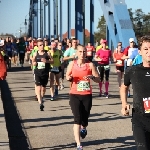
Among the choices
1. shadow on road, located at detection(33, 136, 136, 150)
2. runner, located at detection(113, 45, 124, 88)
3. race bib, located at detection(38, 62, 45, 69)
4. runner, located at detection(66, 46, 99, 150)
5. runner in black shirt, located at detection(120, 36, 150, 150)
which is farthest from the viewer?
runner, located at detection(113, 45, 124, 88)

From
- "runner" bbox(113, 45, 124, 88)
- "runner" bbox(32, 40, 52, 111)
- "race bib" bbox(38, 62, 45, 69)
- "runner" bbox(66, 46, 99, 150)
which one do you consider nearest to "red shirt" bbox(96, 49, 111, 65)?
"runner" bbox(113, 45, 124, 88)

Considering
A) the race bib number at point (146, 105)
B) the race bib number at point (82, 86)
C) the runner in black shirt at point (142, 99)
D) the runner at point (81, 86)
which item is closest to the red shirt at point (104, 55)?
the runner at point (81, 86)

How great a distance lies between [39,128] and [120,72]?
266 inches

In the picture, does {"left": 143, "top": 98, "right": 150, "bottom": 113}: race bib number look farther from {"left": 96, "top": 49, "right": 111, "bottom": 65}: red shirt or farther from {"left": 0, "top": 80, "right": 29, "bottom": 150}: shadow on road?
{"left": 96, "top": 49, "right": 111, "bottom": 65}: red shirt

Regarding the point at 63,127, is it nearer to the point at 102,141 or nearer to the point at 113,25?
the point at 102,141

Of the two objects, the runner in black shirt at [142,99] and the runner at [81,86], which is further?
the runner at [81,86]

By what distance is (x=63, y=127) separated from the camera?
10938 millimetres

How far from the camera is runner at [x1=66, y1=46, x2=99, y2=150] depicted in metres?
8.79

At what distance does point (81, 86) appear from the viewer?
351 inches

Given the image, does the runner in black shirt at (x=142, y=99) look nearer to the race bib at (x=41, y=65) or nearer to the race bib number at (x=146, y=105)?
the race bib number at (x=146, y=105)

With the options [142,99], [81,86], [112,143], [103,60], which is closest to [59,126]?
[112,143]

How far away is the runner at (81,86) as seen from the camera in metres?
8.79

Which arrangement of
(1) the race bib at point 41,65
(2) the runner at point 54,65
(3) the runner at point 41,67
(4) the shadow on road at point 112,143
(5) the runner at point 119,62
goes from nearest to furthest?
Answer: (4) the shadow on road at point 112,143 → (3) the runner at point 41,67 → (1) the race bib at point 41,65 → (2) the runner at point 54,65 → (5) the runner at point 119,62

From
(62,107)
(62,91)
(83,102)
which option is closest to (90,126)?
(83,102)
